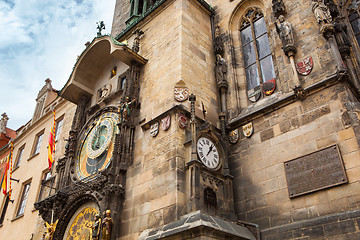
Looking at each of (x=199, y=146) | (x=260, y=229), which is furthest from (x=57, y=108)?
(x=260, y=229)

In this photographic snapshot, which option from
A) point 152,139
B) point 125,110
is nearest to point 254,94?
point 152,139

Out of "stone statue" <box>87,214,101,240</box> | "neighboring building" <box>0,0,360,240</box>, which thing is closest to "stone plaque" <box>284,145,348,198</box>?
"neighboring building" <box>0,0,360,240</box>

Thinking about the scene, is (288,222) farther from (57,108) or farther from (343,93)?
(57,108)

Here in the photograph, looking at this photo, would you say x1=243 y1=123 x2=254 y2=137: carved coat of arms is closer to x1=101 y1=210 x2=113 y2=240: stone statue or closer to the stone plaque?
the stone plaque

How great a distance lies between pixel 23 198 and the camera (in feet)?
54.2

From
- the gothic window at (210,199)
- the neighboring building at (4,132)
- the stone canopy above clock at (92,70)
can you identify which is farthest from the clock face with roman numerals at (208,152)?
the neighboring building at (4,132)

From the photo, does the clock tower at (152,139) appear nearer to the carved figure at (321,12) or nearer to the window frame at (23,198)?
the carved figure at (321,12)

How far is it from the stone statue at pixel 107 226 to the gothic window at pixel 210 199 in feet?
7.91

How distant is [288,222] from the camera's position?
7.17m

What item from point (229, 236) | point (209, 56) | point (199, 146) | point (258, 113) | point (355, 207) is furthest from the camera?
point (209, 56)

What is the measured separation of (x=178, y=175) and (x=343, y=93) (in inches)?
160

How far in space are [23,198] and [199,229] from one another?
13.1 metres

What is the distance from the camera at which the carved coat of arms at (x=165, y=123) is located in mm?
8555

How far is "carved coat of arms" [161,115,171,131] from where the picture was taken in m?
8.55
